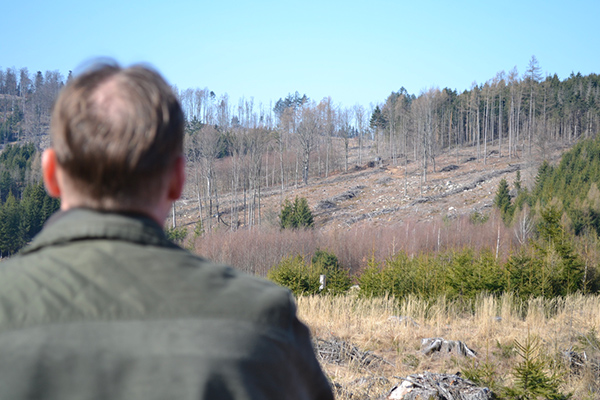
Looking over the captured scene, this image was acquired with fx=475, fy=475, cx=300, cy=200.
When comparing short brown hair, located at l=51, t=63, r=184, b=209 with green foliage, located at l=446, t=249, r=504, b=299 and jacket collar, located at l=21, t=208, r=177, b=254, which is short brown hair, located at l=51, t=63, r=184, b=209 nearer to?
jacket collar, located at l=21, t=208, r=177, b=254

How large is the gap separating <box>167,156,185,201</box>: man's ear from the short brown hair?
5 centimetres

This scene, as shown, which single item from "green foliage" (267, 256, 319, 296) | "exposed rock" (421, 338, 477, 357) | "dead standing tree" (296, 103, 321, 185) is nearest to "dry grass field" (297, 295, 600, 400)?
"exposed rock" (421, 338, 477, 357)

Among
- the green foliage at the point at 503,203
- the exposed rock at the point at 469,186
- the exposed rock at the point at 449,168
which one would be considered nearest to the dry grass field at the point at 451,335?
the green foliage at the point at 503,203

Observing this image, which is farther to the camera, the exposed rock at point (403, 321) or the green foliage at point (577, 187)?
the green foliage at point (577, 187)

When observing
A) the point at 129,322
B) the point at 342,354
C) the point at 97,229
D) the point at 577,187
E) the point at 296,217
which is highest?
the point at 97,229

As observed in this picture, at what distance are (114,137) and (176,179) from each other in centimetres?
19

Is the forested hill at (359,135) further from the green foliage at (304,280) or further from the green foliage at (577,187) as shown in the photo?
the green foliage at (304,280)

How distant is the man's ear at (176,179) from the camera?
1.13 metres

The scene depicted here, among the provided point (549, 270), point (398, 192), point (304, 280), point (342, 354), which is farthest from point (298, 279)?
point (398, 192)

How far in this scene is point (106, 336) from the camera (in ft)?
2.96

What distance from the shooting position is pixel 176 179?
1.15m

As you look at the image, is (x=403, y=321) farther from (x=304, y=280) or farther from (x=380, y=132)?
(x=380, y=132)

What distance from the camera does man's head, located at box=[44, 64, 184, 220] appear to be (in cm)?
101

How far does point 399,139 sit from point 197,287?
74863mm
